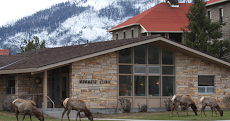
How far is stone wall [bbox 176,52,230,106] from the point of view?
2341 centimetres

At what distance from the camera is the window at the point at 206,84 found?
2397cm

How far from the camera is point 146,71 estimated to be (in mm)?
22953

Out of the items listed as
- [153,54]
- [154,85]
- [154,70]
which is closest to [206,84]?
[154,85]

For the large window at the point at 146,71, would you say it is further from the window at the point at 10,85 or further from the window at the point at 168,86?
the window at the point at 10,85

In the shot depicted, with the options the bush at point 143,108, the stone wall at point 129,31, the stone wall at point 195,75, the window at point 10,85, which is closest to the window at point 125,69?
the bush at point 143,108

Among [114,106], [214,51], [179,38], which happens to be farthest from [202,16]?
[114,106]

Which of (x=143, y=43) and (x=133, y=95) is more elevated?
(x=143, y=43)

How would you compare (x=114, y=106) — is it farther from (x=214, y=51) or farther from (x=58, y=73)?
(x=214, y=51)

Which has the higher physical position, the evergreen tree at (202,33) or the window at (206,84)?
the evergreen tree at (202,33)

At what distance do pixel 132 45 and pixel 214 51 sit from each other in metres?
14.3

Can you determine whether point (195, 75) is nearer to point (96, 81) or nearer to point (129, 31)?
point (96, 81)

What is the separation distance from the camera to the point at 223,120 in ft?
53.6

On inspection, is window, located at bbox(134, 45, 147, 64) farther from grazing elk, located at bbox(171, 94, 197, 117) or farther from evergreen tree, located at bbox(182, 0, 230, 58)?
evergreen tree, located at bbox(182, 0, 230, 58)

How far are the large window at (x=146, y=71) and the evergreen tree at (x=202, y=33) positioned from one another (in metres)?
11.1
